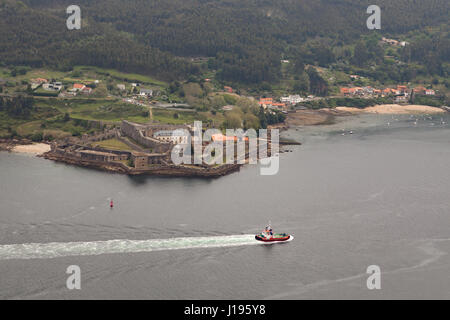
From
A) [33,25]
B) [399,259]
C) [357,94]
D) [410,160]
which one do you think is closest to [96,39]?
[33,25]

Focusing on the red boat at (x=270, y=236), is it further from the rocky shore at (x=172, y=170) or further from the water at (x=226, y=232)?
the rocky shore at (x=172, y=170)

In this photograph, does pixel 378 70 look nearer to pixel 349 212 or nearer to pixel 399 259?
pixel 349 212

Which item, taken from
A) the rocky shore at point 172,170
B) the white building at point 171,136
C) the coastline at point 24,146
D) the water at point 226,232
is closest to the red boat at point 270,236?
the water at point 226,232

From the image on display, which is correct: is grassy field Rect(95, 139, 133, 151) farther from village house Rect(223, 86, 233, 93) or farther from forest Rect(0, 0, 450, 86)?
village house Rect(223, 86, 233, 93)

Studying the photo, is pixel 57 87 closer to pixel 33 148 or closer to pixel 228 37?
pixel 33 148

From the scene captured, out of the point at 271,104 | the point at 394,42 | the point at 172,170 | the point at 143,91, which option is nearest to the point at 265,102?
the point at 271,104

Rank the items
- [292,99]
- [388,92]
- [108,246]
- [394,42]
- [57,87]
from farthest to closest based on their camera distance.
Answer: [394,42] < [388,92] < [292,99] < [57,87] < [108,246]

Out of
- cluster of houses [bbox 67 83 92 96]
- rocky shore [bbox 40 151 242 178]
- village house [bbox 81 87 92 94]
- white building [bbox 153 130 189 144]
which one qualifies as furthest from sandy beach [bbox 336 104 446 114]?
rocky shore [bbox 40 151 242 178]
